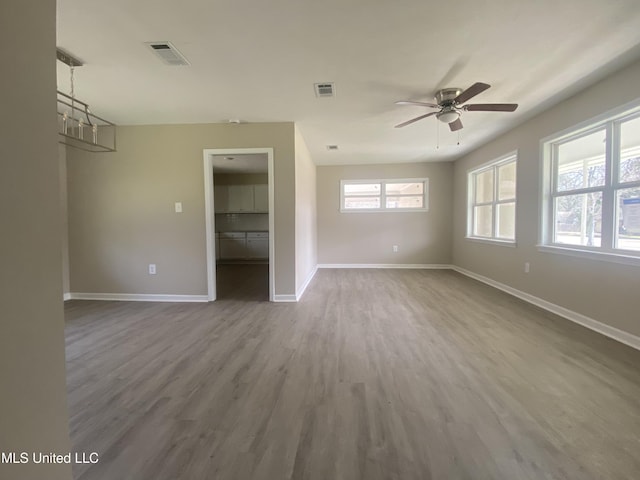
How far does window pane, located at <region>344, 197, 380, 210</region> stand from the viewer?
6.53m

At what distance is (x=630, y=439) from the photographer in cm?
137

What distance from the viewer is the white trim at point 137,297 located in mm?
3895

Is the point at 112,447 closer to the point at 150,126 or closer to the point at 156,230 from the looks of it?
the point at 156,230

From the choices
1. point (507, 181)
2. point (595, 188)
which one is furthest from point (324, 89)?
point (507, 181)

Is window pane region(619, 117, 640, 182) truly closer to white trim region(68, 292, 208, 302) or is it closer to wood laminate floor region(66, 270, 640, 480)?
wood laminate floor region(66, 270, 640, 480)

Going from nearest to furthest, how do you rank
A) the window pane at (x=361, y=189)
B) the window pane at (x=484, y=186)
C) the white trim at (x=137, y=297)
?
the white trim at (x=137, y=297) < the window pane at (x=484, y=186) < the window pane at (x=361, y=189)

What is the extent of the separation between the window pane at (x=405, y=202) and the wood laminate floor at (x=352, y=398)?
12.1 feet

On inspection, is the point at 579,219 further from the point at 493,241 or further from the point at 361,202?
the point at 361,202

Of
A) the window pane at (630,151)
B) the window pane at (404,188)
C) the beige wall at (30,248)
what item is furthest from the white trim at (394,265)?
the beige wall at (30,248)

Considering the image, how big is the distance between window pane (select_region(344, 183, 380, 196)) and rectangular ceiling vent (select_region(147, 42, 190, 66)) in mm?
4601

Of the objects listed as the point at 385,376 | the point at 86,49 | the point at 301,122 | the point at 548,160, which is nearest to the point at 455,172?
the point at 548,160

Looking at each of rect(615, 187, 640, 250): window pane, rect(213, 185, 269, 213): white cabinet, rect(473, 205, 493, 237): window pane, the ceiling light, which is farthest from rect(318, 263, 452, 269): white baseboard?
the ceiling light

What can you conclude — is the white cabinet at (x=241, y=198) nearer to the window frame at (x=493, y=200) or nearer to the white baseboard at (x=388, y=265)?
the white baseboard at (x=388, y=265)

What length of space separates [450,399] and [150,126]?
14.9ft
